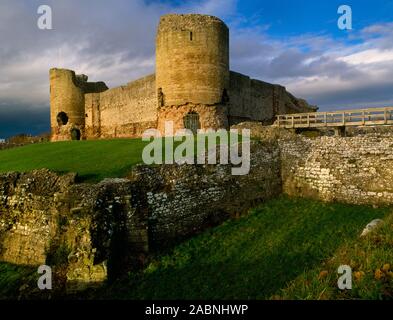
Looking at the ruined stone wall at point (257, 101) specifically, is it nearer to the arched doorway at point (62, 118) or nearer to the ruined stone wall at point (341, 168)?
the ruined stone wall at point (341, 168)

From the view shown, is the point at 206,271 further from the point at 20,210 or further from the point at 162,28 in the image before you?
the point at 162,28

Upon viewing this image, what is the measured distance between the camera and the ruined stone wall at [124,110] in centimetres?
2716

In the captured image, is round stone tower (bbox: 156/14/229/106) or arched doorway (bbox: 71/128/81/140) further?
arched doorway (bbox: 71/128/81/140)

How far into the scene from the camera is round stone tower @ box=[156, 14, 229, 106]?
21.0m

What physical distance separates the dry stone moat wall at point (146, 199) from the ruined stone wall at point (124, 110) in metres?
14.4

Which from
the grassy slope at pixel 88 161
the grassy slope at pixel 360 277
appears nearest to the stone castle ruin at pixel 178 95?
the grassy slope at pixel 88 161

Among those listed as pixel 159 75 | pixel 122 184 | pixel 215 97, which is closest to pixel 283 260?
pixel 122 184

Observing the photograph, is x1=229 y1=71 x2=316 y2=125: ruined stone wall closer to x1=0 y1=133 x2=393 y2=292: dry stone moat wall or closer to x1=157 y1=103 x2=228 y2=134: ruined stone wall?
x1=157 y1=103 x2=228 y2=134: ruined stone wall

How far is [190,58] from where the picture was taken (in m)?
21.1

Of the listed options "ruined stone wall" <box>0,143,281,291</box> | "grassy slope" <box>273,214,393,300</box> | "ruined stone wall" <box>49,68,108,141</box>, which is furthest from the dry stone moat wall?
"ruined stone wall" <box>49,68,108,141</box>

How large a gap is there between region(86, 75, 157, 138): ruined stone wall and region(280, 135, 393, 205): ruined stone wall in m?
14.0

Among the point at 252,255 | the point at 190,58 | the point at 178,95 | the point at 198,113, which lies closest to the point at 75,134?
the point at 178,95

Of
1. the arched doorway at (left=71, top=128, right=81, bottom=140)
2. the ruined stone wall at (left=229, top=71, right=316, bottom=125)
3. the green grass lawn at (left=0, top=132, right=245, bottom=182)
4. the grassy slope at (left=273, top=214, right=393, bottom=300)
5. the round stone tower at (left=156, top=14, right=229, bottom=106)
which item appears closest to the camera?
the grassy slope at (left=273, top=214, right=393, bottom=300)

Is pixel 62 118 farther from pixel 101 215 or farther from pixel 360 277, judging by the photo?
pixel 360 277
